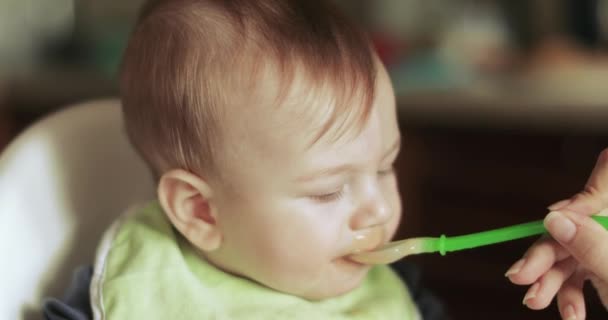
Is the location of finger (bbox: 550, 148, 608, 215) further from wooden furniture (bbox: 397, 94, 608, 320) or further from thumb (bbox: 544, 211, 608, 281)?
wooden furniture (bbox: 397, 94, 608, 320)

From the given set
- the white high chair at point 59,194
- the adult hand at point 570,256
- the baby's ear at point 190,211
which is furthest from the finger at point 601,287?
the white high chair at point 59,194

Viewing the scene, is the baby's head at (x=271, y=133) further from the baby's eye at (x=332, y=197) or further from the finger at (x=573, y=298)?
the finger at (x=573, y=298)

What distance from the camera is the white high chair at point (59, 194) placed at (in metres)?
0.81

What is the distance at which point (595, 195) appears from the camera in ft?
2.25

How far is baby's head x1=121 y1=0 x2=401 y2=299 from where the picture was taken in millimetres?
716

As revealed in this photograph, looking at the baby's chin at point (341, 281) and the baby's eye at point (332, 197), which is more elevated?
the baby's eye at point (332, 197)

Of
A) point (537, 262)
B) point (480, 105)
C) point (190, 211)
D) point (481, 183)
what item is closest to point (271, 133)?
point (190, 211)

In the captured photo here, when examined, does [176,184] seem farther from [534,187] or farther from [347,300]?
[534,187]

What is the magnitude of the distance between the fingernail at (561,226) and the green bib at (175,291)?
27 cm

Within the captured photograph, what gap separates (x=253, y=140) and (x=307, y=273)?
148 mm

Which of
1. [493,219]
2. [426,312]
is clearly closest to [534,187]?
[493,219]

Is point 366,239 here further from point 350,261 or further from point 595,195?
point 595,195

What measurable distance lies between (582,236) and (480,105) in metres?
1.20

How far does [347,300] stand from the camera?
86 centimetres
